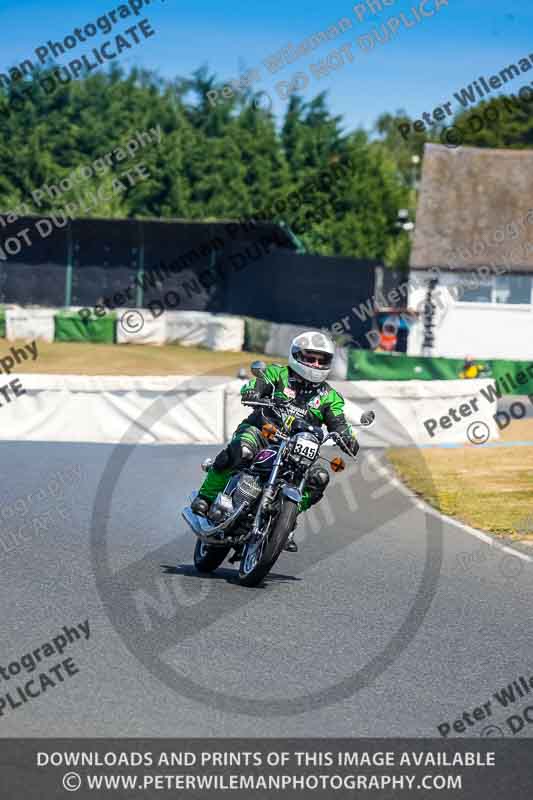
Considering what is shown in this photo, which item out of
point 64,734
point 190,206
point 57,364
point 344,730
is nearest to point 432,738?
point 344,730

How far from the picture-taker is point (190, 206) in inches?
2815

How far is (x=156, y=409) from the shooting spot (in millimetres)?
22484

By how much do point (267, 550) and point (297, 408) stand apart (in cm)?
128

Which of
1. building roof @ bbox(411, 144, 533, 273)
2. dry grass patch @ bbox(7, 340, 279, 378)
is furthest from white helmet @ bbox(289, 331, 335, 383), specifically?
building roof @ bbox(411, 144, 533, 273)

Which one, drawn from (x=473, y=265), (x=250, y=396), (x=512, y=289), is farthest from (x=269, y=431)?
(x=512, y=289)

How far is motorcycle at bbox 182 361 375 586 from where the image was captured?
9523mm

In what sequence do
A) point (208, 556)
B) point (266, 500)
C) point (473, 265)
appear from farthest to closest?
point (473, 265) → point (208, 556) → point (266, 500)

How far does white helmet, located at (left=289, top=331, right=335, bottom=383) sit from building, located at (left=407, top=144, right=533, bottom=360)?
34.6 meters

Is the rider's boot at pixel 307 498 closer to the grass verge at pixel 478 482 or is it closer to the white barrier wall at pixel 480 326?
the grass verge at pixel 478 482

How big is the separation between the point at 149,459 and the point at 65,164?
183ft

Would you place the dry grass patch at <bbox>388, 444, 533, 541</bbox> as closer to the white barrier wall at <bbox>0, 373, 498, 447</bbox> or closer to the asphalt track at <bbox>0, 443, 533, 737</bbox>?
the white barrier wall at <bbox>0, 373, 498, 447</bbox>

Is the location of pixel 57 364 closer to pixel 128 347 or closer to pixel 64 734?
pixel 128 347
